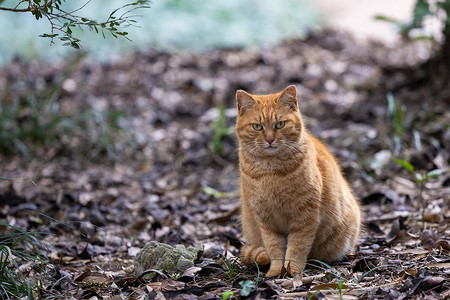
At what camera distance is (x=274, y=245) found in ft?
10.4

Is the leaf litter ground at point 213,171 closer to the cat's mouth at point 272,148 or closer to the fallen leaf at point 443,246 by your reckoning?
the fallen leaf at point 443,246

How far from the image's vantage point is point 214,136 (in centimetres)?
597

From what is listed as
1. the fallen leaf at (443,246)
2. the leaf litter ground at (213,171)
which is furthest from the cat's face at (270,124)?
the fallen leaf at (443,246)

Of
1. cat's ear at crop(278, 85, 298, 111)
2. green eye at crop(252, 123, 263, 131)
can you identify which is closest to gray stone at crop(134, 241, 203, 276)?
green eye at crop(252, 123, 263, 131)

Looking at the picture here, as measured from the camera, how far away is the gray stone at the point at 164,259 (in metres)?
3.10

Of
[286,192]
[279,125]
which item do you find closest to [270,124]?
[279,125]

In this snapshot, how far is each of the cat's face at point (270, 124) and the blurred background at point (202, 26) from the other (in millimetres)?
5319

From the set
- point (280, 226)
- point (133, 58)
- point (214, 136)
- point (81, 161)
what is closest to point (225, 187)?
point (214, 136)

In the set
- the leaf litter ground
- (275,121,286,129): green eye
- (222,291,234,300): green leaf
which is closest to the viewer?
(222,291,234,300): green leaf

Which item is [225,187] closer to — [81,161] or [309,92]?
[81,161]

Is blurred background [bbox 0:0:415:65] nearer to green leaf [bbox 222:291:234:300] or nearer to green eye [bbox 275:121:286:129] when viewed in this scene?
green eye [bbox 275:121:286:129]

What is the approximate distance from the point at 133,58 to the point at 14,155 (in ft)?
11.0

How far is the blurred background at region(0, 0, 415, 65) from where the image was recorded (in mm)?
8938

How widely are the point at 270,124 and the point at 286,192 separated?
17.6 inches
